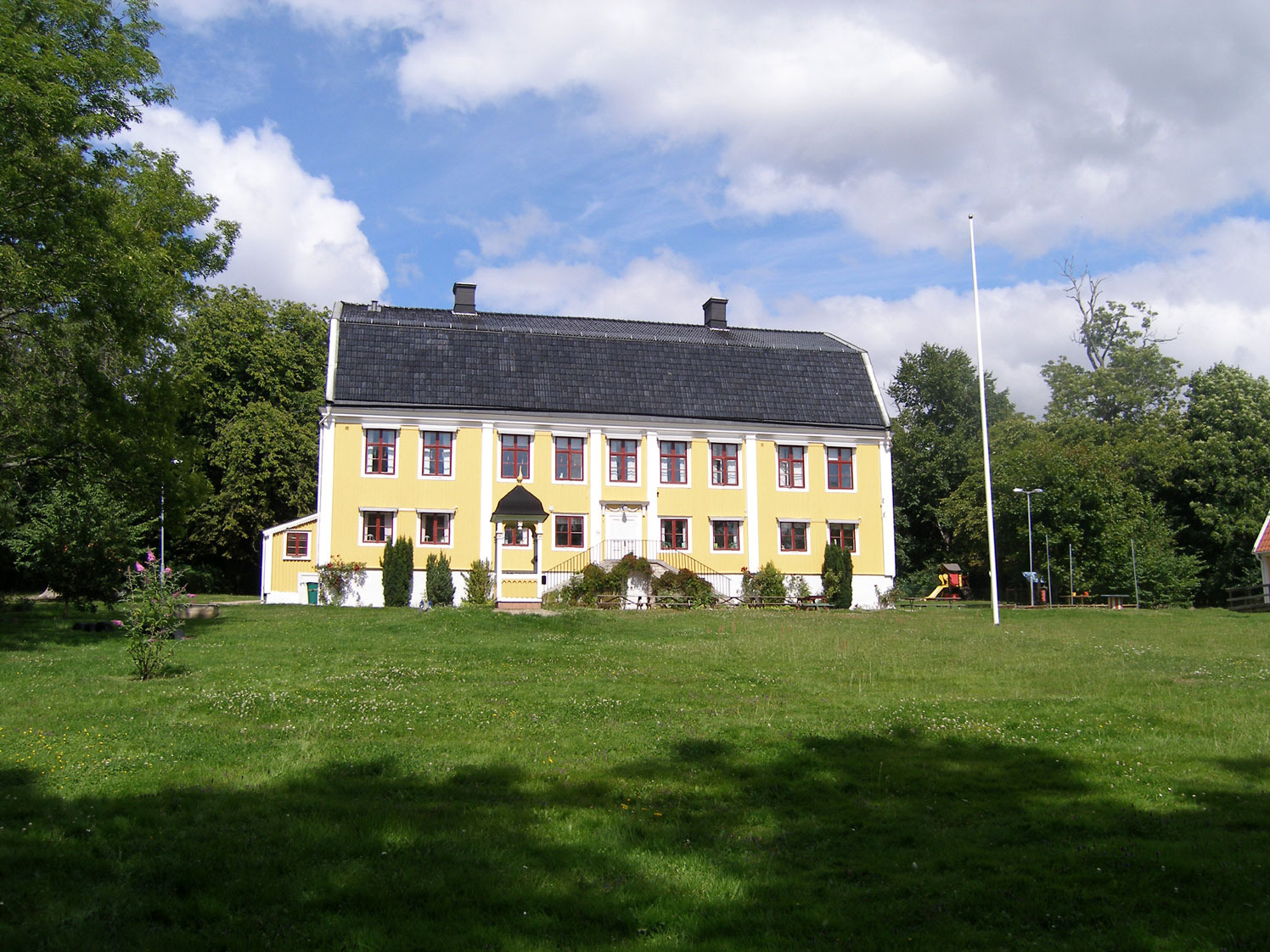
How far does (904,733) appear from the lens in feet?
33.3

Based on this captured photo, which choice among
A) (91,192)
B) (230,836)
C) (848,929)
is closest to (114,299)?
(91,192)

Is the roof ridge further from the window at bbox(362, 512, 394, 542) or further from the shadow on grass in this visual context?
the shadow on grass

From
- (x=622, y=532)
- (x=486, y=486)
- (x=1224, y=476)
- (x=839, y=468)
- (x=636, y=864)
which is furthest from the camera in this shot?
(x=1224, y=476)

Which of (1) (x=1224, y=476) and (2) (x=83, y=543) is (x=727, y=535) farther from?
(1) (x=1224, y=476)

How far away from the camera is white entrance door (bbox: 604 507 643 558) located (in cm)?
3609

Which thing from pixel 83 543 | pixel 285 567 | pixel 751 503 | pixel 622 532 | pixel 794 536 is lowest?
pixel 285 567

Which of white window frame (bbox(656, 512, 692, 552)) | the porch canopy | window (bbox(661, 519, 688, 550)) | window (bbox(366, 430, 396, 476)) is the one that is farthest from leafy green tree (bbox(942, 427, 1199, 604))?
window (bbox(366, 430, 396, 476))

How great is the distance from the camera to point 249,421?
45156mm

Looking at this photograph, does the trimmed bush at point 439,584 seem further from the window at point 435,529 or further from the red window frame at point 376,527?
the red window frame at point 376,527

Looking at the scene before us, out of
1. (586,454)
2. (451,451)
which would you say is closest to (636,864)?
(451,451)

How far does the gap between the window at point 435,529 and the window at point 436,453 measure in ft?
4.98

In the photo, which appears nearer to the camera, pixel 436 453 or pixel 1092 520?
pixel 436 453

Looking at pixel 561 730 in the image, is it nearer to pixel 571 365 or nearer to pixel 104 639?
pixel 104 639

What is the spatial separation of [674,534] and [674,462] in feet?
9.23
